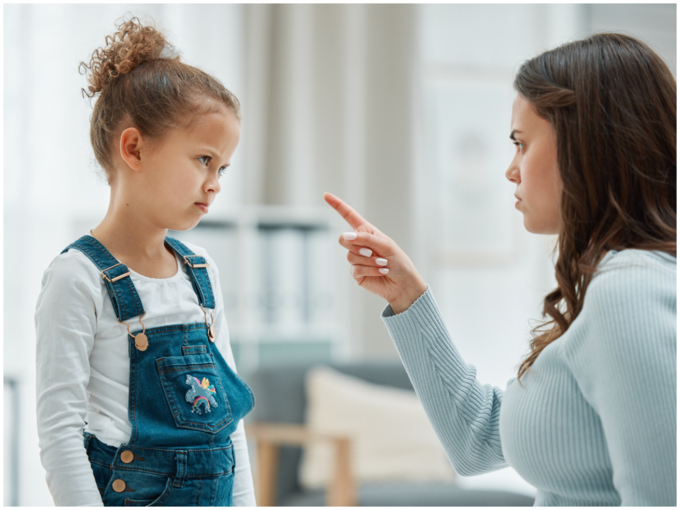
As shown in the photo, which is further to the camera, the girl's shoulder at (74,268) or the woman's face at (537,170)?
the woman's face at (537,170)

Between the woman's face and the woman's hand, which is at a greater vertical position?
the woman's face

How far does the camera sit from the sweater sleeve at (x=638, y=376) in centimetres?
65

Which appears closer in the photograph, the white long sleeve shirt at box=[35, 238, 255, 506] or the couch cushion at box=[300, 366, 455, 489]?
the white long sleeve shirt at box=[35, 238, 255, 506]

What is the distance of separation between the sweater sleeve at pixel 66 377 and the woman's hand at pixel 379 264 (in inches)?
14.0

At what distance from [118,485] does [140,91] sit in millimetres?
451

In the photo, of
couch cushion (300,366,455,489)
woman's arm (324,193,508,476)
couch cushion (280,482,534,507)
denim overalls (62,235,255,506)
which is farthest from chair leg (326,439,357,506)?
denim overalls (62,235,255,506)

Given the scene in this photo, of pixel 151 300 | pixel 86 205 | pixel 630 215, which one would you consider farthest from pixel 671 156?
pixel 86 205

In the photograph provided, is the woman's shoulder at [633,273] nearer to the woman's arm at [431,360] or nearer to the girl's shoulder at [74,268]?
the woman's arm at [431,360]

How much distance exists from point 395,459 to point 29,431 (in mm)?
1320

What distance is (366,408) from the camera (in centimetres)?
242

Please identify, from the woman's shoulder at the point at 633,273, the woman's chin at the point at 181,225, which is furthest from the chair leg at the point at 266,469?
the woman's shoulder at the point at 633,273

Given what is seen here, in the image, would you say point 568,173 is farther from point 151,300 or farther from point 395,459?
point 395,459

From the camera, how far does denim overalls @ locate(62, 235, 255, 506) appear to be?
2.34 feet

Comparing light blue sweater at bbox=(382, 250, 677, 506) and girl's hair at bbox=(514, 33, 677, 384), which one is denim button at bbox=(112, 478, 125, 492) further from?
girl's hair at bbox=(514, 33, 677, 384)
